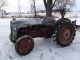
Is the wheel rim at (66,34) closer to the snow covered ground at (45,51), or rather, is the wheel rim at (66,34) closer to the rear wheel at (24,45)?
the snow covered ground at (45,51)

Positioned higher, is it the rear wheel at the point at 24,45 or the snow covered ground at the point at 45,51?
the rear wheel at the point at 24,45

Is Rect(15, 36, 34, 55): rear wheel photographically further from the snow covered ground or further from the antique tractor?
the snow covered ground

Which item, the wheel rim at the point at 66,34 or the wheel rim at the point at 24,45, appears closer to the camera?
the wheel rim at the point at 24,45

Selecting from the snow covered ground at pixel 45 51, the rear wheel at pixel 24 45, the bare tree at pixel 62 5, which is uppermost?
the bare tree at pixel 62 5

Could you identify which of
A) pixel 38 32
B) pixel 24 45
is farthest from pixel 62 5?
pixel 24 45

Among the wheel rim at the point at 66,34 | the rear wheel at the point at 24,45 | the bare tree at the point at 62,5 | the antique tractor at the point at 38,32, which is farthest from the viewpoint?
the bare tree at the point at 62,5

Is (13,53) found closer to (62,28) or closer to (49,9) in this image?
(62,28)

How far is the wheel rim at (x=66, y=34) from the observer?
6.82m

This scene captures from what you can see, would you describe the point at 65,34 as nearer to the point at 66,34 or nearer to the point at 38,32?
the point at 66,34

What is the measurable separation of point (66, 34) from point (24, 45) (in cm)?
169

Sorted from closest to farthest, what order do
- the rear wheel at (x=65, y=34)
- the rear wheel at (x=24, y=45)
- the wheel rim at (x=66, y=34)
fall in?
the rear wheel at (x=24, y=45)
the rear wheel at (x=65, y=34)
the wheel rim at (x=66, y=34)

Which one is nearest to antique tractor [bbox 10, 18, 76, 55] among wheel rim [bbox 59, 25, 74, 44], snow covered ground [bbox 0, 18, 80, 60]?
wheel rim [bbox 59, 25, 74, 44]

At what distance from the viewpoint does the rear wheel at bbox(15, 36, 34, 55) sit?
6.24 m

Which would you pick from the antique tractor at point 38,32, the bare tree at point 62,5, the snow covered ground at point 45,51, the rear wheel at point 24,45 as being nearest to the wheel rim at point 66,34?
the antique tractor at point 38,32
